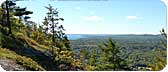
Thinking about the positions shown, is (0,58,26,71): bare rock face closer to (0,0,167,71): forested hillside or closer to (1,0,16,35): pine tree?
(0,0,167,71): forested hillside

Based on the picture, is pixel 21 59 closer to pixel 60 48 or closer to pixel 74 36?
pixel 74 36

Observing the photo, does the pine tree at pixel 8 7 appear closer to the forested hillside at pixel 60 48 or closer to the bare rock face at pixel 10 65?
the forested hillside at pixel 60 48

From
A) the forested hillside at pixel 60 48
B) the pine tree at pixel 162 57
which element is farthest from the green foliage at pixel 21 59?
the pine tree at pixel 162 57

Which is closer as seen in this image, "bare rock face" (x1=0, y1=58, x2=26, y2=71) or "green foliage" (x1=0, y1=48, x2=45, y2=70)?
"bare rock face" (x1=0, y1=58, x2=26, y2=71)

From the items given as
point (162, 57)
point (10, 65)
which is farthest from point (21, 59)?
point (162, 57)

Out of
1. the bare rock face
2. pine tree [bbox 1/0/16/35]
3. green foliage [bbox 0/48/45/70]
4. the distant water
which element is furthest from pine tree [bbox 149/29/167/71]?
pine tree [bbox 1/0/16/35]

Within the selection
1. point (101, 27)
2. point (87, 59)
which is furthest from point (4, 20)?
point (101, 27)

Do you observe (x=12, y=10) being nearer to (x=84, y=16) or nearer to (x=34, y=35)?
(x=34, y=35)
